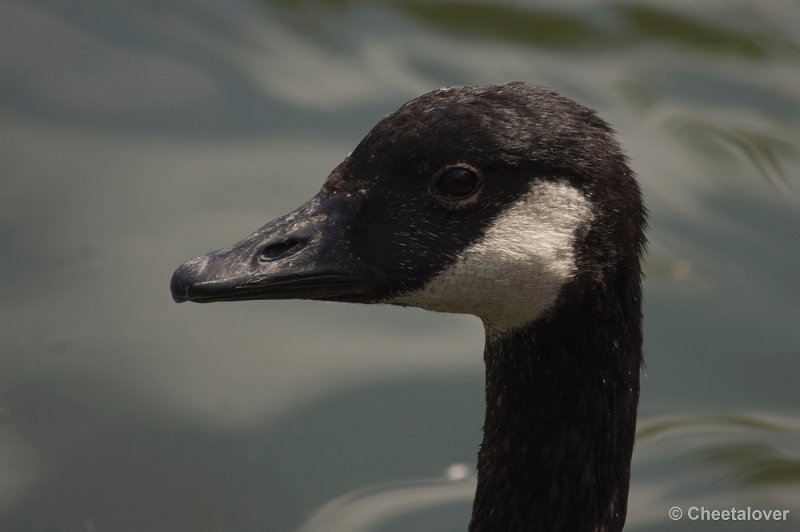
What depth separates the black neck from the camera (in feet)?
15.2

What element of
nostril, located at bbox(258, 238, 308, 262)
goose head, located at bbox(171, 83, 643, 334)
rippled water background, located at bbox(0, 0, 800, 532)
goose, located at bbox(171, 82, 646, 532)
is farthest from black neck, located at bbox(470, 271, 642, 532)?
rippled water background, located at bbox(0, 0, 800, 532)

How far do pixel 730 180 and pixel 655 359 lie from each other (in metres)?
1.49

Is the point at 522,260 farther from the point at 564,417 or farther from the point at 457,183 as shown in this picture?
the point at 564,417

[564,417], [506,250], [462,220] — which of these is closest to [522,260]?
[506,250]

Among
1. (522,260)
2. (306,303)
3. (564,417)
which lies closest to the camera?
(522,260)

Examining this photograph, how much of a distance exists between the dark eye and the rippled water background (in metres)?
2.11

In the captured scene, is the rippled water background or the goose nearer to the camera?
the goose

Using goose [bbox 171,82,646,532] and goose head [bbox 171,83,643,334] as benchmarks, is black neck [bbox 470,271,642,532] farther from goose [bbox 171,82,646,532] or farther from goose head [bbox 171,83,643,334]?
goose head [bbox 171,83,643,334]

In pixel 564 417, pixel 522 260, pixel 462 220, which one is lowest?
pixel 564 417

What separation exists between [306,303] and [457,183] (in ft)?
8.99

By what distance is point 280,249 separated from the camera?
4.55 metres

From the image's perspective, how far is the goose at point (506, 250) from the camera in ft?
14.6

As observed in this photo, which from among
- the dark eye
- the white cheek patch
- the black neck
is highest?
the dark eye

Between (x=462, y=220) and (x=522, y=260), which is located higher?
(x=462, y=220)
